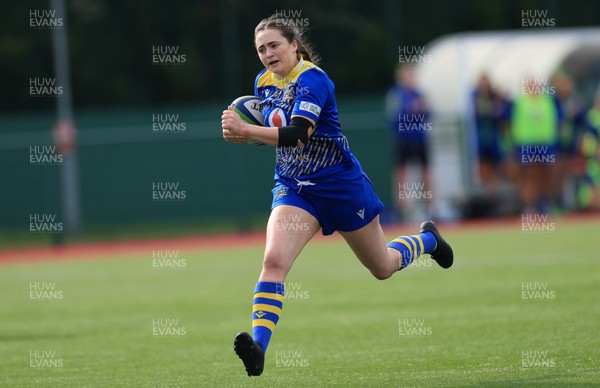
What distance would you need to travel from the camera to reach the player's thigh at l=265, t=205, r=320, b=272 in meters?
6.36

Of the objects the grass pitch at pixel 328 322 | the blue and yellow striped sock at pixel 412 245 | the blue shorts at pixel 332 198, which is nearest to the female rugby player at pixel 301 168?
the blue shorts at pixel 332 198

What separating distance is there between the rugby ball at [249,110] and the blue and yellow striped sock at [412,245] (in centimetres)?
124

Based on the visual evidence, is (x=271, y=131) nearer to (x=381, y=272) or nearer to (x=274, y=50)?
(x=274, y=50)

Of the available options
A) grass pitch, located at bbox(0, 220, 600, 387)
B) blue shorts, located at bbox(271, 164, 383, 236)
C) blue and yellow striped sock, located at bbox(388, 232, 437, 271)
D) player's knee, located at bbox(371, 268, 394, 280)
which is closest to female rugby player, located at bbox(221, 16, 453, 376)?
blue shorts, located at bbox(271, 164, 383, 236)

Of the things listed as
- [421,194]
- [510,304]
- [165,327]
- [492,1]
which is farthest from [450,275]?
[492,1]

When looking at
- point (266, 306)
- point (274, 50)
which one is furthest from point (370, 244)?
point (274, 50)

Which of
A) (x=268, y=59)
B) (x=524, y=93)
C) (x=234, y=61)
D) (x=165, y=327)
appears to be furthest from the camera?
(x=234, y=61)

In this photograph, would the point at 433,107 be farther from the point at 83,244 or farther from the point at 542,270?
the point at 542,270

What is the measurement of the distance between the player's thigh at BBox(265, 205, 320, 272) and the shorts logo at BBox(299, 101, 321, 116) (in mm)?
570

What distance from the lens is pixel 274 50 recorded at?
21.5 feet

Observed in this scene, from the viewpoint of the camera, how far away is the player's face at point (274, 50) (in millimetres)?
6562

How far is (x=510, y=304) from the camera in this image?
31.4 ft

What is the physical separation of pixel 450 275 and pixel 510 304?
104 inches

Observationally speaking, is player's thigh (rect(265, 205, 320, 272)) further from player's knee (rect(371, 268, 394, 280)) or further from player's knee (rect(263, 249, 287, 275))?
player's knee (rect(371, 268, 394, 280))
